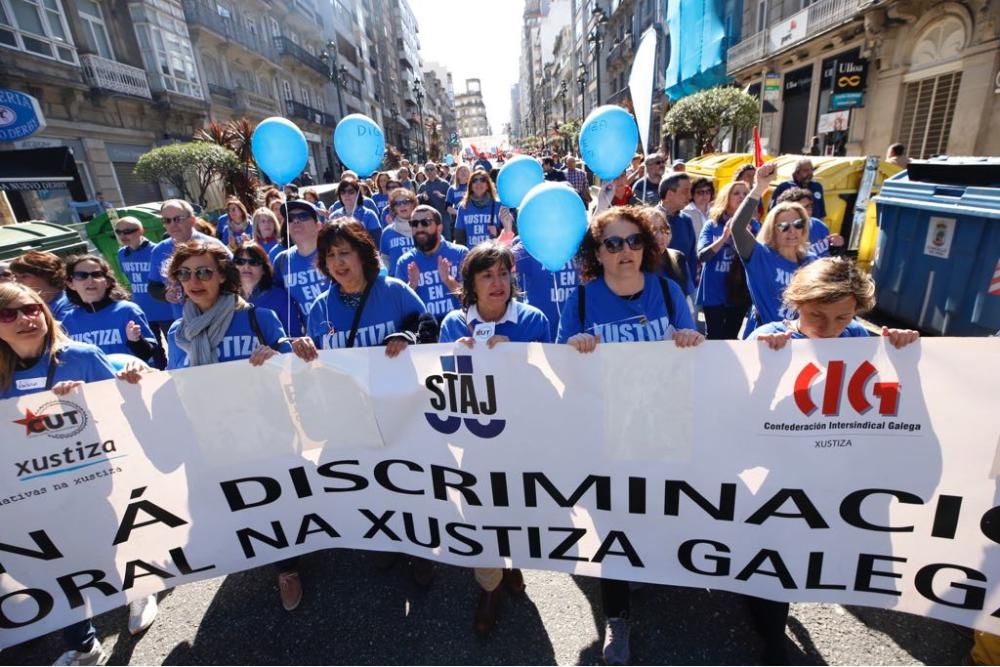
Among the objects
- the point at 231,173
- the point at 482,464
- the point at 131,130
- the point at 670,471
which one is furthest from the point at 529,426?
the point at 131,130

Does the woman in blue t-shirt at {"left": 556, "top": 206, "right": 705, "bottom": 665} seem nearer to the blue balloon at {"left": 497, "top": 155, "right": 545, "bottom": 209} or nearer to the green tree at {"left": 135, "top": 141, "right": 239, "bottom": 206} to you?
the blue balloon at {"left": 497, "top": 155, "right": 545, "bottom": 209}

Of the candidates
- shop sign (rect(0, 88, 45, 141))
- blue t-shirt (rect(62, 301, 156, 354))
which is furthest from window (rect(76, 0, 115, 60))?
blue t-shirt (rect(62, 301, 156, 354))

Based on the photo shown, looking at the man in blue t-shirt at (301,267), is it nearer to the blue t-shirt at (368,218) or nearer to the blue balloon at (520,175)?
the blue balloon at (520,175)

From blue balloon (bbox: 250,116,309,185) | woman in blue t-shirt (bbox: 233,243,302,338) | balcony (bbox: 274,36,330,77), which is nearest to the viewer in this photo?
woman in blue t-shirt (bbox: 233,243,302,338)

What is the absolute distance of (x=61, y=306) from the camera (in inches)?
132

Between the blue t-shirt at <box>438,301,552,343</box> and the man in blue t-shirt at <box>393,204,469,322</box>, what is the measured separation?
4.32ft

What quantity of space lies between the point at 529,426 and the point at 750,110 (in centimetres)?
1917

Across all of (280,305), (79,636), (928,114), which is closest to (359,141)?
(280,305)

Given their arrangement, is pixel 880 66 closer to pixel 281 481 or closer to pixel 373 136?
pixel 373 136

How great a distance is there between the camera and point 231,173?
13.9m

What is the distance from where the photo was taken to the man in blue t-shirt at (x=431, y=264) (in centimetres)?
389

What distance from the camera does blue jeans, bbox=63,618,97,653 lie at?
2.28 metres

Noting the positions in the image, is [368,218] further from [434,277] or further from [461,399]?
[461,399]

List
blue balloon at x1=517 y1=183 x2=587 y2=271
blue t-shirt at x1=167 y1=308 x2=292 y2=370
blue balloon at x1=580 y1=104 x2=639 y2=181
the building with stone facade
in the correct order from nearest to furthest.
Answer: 1. blue t-shirt at x1=167 y1=308 x2=292 y2=370
2. blue balloon at x1=517 y1=183 x2=587 y2=271
3. blue balloon at x1=580 y1=104 x2=639 y2=181
4. the building with stone facade
